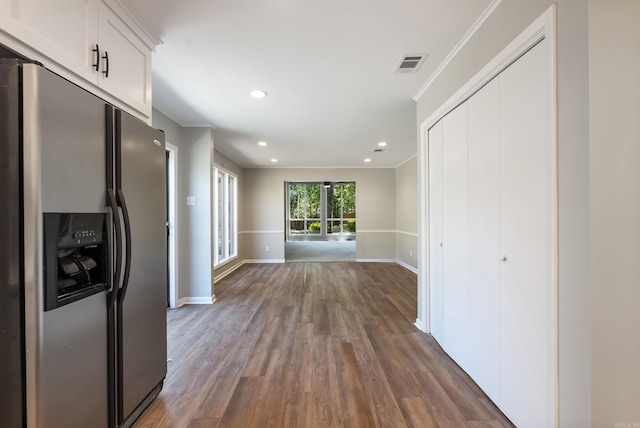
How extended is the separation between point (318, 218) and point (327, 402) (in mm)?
8006

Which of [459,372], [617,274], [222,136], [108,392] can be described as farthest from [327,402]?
[222,136]

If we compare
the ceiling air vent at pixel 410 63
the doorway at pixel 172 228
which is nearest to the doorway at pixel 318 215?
the doorway at pixel 172 228

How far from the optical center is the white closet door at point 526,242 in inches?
50.8

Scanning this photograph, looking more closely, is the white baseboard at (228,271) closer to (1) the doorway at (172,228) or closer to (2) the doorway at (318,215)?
(1) the doorway at (172,228)

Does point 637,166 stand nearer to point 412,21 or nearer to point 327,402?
point 412,21

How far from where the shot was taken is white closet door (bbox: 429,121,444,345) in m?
2.45

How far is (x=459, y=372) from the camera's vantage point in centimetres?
205

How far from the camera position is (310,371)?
2072mm

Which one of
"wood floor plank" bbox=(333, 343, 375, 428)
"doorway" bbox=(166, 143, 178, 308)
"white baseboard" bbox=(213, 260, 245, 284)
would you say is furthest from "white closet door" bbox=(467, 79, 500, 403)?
"white baseboard" bbox=(213, 260, 245, 284)

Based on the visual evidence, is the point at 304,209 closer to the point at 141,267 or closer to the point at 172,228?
the point at 172,228

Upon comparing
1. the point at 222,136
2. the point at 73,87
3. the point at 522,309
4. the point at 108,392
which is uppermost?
the point at 222,136

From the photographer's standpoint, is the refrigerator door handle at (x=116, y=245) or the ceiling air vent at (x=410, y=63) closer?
the refrigerator door handle at (x=116, y=245)

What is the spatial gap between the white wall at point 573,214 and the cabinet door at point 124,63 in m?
2.22

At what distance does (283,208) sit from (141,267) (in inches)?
213
